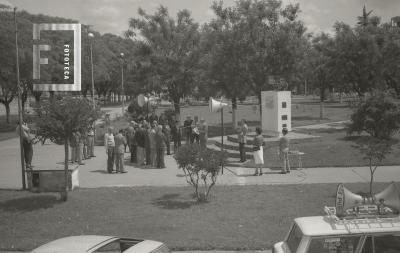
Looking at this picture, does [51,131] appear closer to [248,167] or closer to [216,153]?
[216,153]

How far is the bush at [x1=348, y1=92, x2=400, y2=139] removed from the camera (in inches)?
782

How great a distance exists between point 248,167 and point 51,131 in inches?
318

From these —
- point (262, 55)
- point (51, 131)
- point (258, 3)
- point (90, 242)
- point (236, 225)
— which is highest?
point (258, 3)

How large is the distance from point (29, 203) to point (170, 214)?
13.1 ft

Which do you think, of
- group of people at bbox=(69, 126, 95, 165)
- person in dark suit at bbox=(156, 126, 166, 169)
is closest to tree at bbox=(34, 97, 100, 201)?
group of people at bbox=(69, 126, 95, 165)

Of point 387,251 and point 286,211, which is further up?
point 387,251

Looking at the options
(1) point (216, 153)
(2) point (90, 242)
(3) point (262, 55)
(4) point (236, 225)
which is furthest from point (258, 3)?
(2) point (90, 242)

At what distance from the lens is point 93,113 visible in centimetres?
1324

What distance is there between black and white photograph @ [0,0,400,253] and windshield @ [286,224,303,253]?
3 centimetres

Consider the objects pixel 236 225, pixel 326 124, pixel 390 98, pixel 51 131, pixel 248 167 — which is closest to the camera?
pixel 236 225

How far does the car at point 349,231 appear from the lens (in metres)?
6.26

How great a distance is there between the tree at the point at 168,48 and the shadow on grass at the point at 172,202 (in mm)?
17268

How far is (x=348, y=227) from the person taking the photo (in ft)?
21.0

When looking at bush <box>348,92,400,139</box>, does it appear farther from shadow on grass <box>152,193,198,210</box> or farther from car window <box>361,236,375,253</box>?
car window <box>361,236,375,253</box>
